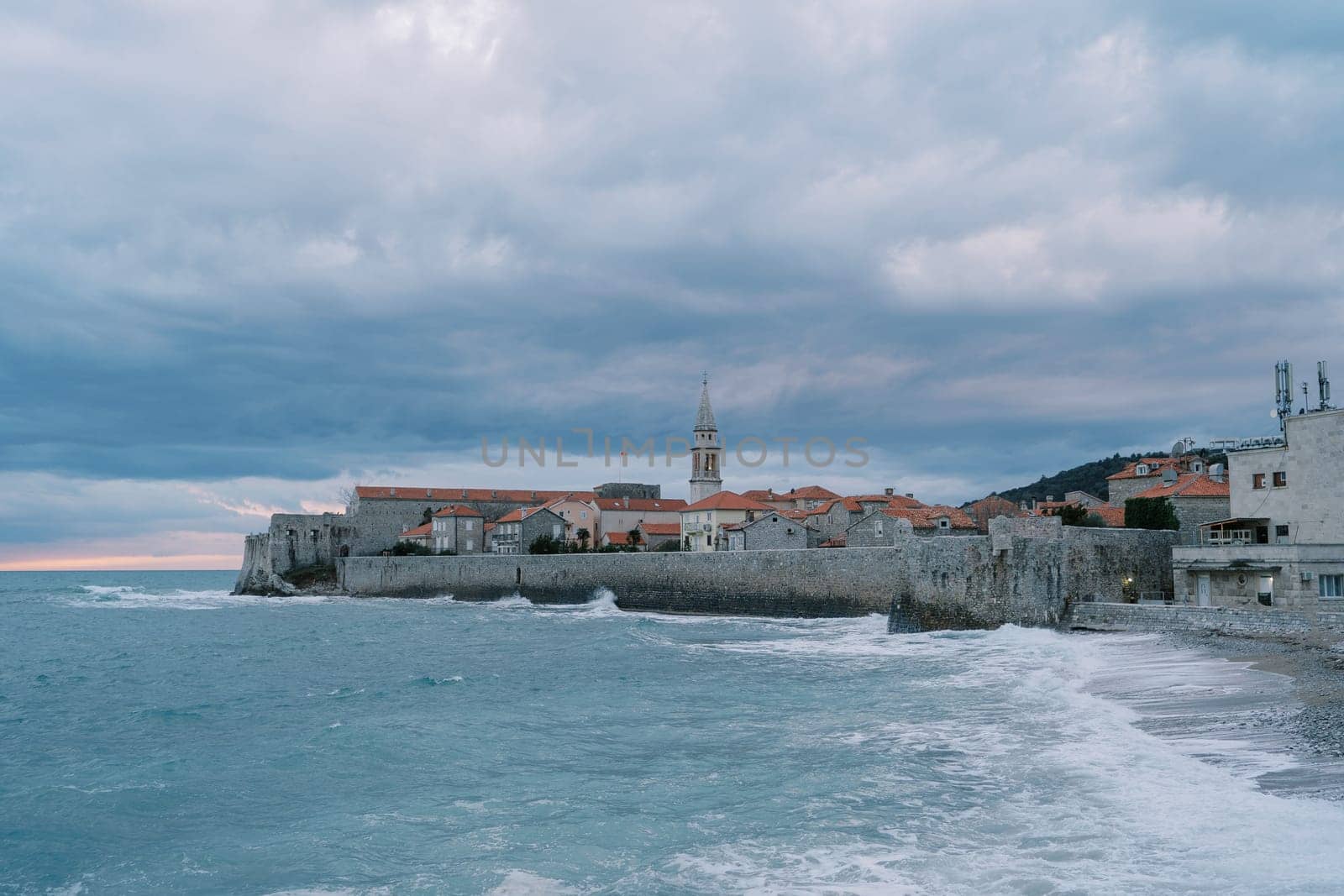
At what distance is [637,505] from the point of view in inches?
2699

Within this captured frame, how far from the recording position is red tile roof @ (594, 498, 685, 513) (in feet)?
221

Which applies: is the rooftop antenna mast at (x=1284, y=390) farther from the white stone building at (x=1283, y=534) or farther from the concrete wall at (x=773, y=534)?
the concrete wall at (x=773, y=534)

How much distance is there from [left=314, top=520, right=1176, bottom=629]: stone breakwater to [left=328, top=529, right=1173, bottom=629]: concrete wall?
4 centimetres

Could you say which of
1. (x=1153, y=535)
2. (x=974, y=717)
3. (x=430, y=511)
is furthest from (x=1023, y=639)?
(x=430, y=511)

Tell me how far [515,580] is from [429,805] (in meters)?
43.7

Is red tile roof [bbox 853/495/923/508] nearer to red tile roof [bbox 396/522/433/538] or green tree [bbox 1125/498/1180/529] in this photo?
green tree [bbox 1125/498/1180/529]

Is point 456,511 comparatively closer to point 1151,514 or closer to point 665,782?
point 1151,514

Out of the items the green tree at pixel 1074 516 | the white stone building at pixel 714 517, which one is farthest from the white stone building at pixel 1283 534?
the white stone building at pixel 714 517

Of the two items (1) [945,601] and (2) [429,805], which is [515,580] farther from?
(2) [429,805]

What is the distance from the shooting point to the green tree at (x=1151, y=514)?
35.6 meters

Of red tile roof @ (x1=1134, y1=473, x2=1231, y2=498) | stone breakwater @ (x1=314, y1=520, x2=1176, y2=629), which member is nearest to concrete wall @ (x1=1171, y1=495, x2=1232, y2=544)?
red tile roof @ (x1=1134, y1=473, x2=1231, y2=498)

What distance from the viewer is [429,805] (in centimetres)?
1156

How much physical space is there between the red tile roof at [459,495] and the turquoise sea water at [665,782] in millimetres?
50278

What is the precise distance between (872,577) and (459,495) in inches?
2040
